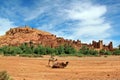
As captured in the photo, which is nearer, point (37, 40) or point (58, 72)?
point (58, 72)

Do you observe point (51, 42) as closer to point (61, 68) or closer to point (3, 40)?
point (3, 40)

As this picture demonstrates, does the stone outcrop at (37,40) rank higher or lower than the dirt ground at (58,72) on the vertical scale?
higher

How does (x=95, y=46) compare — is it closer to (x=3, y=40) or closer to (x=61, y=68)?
(x=3, y=40)

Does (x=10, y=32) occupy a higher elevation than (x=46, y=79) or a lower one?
higher

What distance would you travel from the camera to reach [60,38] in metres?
180

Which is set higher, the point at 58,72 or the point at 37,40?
the point at 37,40

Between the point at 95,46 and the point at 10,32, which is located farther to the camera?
Result: the point at 10,32

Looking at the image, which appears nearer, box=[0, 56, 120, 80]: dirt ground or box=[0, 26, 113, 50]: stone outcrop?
box=[0, 56, 120, 80]: dirt ground

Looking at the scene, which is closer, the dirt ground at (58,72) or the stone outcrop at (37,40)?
the dirt ground at (58,72)

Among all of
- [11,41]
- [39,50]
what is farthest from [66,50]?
[11,41]

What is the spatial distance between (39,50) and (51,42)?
6695 centimetres

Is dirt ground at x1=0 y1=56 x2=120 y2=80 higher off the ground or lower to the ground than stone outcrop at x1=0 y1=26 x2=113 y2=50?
lower

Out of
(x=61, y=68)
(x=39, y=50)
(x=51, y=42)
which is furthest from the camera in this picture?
(x=51, y=42)

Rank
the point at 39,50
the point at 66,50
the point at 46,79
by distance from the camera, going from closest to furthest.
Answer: the point at 46,79, the point at 39,50, the point at 66,50
